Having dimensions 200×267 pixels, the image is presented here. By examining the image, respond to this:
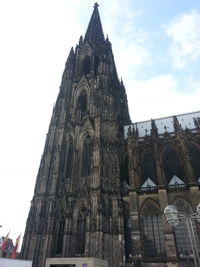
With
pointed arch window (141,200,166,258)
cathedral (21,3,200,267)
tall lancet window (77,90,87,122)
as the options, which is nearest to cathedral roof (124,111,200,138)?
cathedral (21,3,200,267)

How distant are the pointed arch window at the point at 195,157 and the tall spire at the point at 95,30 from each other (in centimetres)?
2501

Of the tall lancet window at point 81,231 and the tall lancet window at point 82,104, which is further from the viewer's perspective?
the tall lancet window at point 82,104

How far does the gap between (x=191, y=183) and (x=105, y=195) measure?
28.3 ft

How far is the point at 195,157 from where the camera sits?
26406mm

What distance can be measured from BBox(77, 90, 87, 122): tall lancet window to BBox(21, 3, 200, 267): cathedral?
153mm

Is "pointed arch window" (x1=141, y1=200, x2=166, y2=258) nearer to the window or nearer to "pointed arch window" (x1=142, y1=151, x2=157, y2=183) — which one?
"pointed arch window" (x1=142, y1=151, x2=157, y2=183)

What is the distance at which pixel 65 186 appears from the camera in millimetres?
25875

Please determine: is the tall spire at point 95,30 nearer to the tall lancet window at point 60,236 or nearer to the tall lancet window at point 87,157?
the tall lancet window at point 87,157

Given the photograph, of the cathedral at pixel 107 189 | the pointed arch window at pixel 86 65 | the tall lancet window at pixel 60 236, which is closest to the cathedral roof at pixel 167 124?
the cathedral at pixel 107 189

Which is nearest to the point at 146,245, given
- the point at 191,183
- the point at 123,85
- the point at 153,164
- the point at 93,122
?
the point at 191,183

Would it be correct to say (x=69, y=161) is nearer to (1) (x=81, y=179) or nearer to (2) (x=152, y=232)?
(1) (x=81, y=179)

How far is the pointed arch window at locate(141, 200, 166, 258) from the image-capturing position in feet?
69.6

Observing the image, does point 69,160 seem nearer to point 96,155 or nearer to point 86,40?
point 96,155

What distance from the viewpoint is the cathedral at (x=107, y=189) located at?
2103cm
